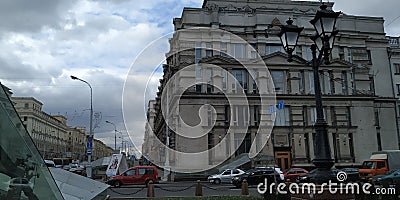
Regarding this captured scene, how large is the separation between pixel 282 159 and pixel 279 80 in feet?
30.3

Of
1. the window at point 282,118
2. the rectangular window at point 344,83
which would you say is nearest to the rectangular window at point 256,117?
the window at point 282,118

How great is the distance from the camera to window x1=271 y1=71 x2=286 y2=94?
43197 millimetres

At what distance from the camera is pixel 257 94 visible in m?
42.0

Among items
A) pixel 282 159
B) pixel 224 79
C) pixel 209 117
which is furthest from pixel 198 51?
pixel 282 159

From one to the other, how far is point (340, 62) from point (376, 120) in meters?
9.30

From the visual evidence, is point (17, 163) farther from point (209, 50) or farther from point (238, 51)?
point (238, 51)

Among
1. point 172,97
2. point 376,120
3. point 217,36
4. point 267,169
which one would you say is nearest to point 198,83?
point 172,97

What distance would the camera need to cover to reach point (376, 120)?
155ft

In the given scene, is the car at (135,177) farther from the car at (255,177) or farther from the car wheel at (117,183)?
the car at (255,177)

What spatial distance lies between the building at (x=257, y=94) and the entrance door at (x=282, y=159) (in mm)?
111

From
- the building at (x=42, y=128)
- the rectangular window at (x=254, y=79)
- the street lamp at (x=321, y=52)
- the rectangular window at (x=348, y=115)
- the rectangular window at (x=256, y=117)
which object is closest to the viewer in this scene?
the street lamp at (x=321, y=52)

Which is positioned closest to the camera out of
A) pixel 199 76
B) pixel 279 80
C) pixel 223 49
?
pixel 199 76

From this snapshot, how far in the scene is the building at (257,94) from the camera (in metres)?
40.0

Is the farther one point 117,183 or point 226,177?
point 226,177
